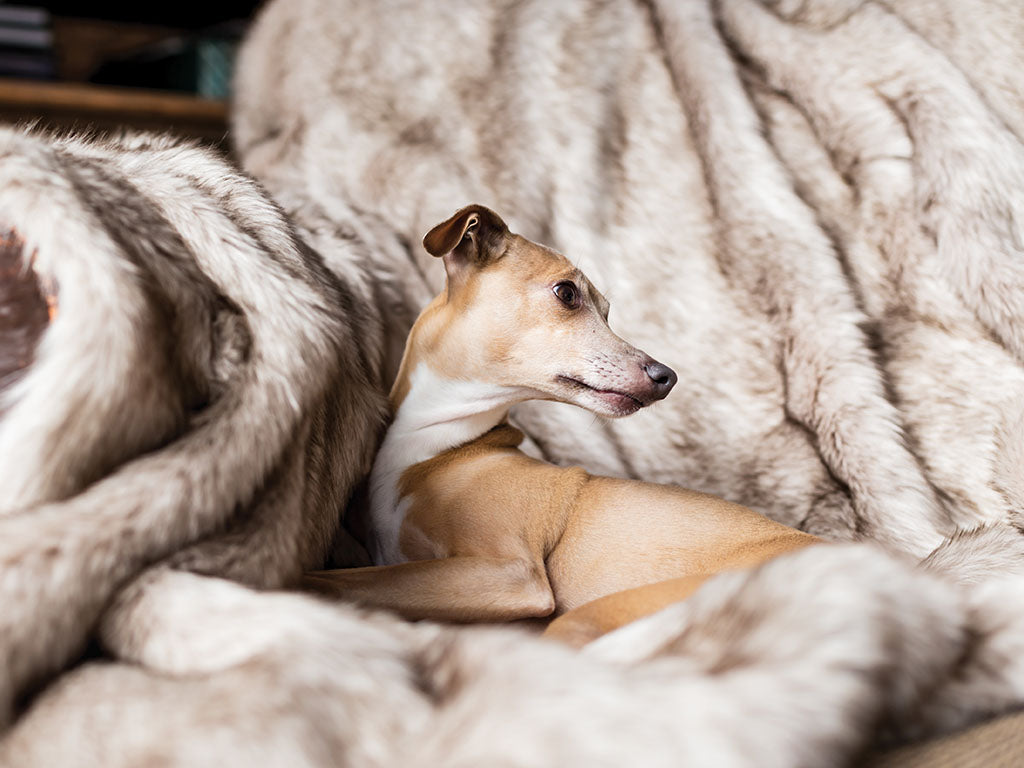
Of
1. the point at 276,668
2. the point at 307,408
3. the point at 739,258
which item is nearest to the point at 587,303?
the point at 739,258

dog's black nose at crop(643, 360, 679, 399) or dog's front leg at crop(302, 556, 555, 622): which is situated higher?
dog's black nose at crop(643, 360, 679, 399)

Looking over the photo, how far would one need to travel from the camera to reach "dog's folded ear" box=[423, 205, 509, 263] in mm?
995

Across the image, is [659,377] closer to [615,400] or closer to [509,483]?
[615,400]

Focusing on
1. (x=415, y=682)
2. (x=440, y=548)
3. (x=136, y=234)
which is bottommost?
(x=440, y=548)

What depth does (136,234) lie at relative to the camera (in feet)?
2.47

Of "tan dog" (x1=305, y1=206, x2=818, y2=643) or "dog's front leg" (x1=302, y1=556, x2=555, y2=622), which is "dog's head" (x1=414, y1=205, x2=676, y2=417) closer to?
"tan dog" (x1=305, y1=206, x2=818, y2=643)

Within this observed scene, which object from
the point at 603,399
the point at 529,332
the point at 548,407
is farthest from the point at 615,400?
the point at 548,407

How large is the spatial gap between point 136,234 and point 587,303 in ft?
1.77

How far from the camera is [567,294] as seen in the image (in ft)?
3.54

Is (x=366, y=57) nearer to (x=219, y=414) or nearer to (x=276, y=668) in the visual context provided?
(x=219, y=414)

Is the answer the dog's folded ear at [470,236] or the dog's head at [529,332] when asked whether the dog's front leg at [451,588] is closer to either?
the dog's head at [529,332]

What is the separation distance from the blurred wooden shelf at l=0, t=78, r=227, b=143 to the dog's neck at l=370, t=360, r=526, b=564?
1.19 metres

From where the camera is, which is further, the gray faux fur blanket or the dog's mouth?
the dog's mouth

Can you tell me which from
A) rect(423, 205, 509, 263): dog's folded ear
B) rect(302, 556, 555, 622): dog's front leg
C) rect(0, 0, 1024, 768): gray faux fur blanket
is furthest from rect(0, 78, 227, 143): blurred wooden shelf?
rect(302, 556, 555, 622): dog's front leg
